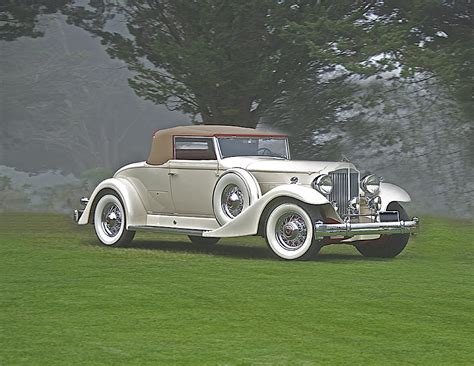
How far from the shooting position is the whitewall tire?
1018 centimetres

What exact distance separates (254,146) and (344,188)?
125cm

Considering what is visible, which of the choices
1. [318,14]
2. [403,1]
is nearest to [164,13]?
[318,14]

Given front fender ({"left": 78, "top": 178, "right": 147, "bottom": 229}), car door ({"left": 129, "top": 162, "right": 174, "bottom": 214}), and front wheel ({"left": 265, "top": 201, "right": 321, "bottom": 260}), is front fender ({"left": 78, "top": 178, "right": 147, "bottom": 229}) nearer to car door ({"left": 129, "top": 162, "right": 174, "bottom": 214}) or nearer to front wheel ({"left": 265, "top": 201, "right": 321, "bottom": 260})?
car door ({"left": 129, "top": 162, "right": 174, "bottom": 214})

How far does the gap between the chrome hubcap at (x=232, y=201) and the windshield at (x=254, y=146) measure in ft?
1.42

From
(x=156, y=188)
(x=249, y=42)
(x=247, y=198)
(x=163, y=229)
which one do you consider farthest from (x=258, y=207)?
(x=249, y=42)

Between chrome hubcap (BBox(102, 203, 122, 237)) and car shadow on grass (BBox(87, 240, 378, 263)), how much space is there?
0.78 feet

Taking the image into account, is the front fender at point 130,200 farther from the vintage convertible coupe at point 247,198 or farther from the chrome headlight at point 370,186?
the chrome headlight at point 370,186

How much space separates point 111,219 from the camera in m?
10.3

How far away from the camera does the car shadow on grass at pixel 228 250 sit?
377 inches

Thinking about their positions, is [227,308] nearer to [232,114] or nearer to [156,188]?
[156,188]

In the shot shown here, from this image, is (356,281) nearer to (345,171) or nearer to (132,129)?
(345,171)

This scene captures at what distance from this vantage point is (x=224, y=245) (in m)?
11.1

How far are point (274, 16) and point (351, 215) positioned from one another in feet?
22.7

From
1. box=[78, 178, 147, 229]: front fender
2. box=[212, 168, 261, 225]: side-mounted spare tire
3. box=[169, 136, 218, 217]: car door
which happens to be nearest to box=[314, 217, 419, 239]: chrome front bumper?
box=[212, 168, 261, 225]: side-mounted spare tire
